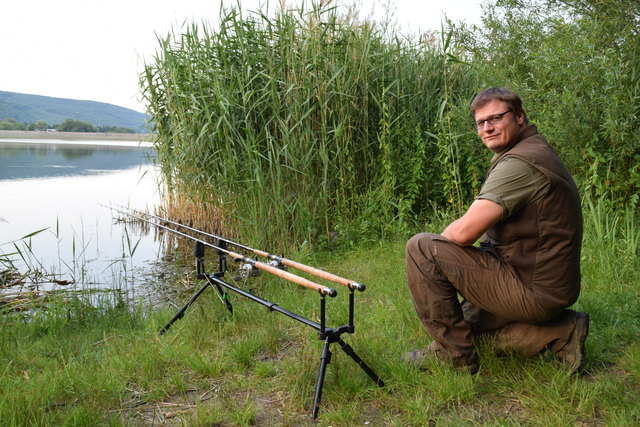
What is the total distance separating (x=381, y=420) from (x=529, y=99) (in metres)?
3.47

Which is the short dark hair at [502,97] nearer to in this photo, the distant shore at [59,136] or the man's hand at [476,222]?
the man's hand at [476,222]

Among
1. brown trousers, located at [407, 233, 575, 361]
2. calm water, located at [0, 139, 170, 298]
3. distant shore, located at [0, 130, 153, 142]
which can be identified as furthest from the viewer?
distant shore, located at [0, 130, 153, 142]

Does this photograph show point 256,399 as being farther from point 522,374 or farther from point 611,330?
point 611,330

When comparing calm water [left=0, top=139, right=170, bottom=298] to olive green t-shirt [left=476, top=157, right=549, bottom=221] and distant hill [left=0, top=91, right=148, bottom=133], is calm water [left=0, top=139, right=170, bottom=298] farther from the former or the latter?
distant hill [left=0, top=91, right=148, bottom=133]

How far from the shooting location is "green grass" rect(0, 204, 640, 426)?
196 centimetres

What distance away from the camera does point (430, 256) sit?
2096mm

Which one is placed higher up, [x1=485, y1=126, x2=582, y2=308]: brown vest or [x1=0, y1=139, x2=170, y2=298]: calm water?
[x1=485, y1=126, x2=582, y2=308]: brown vest

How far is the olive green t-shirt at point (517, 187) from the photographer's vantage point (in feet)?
6.23

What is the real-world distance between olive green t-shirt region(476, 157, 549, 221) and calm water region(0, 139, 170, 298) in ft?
9.04

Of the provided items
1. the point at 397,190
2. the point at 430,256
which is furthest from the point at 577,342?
the point at 397,190

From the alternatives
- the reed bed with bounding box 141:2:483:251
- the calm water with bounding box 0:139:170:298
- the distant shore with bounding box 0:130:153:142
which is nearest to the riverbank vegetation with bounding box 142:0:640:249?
the reed bed with bounding box 141:2:483:251

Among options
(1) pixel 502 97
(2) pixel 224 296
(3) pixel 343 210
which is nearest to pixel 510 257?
(1) pixel 502 97

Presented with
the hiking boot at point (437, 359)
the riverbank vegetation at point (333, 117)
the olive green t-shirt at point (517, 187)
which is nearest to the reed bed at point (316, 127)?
the riverbank vegetation at point (333, 117)

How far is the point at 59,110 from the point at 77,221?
142 meters
